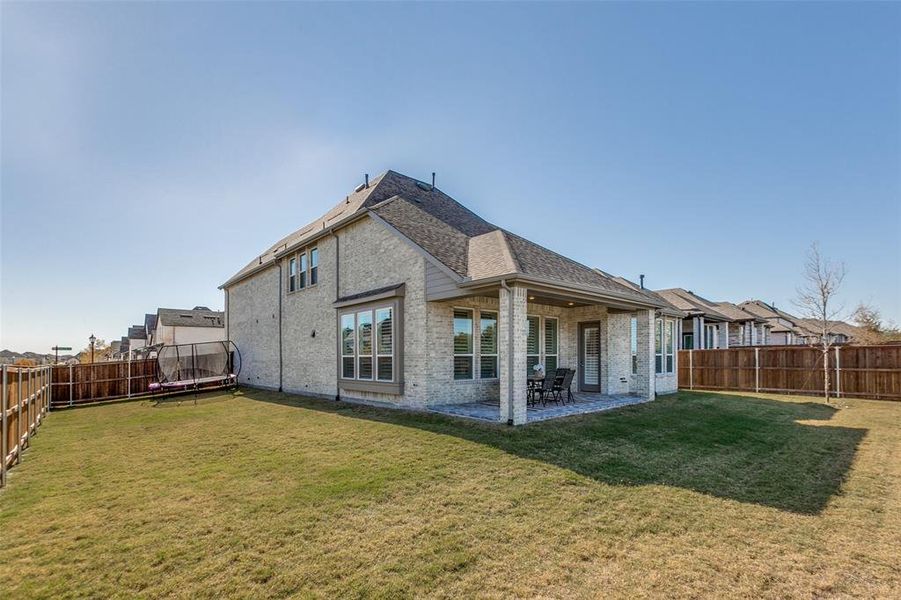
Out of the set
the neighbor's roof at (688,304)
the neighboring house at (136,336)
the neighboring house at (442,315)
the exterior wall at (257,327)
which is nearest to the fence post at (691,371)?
the neighboring house at (442,315)

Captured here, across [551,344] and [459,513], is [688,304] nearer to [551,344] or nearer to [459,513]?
[551,344]

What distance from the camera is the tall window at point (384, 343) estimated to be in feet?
36.6

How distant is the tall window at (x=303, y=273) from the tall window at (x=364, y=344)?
15.7 ft

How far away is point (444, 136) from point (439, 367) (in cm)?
785

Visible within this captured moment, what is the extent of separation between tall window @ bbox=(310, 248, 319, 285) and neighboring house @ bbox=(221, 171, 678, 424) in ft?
0.26

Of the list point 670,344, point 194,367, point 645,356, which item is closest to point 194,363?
point 194,367

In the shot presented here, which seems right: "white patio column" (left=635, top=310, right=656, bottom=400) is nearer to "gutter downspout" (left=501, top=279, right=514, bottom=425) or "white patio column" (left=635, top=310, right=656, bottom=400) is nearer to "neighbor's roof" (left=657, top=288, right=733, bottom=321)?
"gutter downspout" (left=501, top=279, right=514, bottom=425)

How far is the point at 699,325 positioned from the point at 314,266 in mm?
20393

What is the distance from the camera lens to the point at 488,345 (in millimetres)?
11836

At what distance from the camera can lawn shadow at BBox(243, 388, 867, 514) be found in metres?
5.73

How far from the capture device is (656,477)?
5918 millimetres

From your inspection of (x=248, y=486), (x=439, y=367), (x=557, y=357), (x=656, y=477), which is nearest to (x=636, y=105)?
(x=557, y=357)

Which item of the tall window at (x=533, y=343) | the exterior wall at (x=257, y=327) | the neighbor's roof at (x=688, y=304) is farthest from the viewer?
the neighbor's roof at (x=688, y=304)

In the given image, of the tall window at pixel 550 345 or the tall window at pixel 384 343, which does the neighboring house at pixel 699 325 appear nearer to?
the tall window at pixel 550 345
